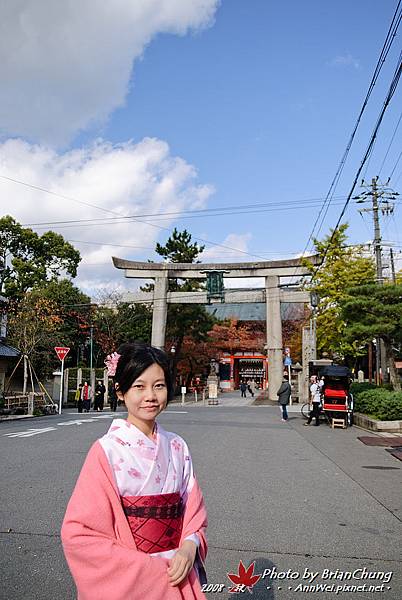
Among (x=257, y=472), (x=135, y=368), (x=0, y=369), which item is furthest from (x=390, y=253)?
(x=135, y=368)

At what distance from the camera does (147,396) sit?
8.13 feet

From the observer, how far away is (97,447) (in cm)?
231

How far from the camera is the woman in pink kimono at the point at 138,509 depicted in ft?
6.71

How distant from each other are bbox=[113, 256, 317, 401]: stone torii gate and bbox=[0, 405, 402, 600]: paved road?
62.5 ft

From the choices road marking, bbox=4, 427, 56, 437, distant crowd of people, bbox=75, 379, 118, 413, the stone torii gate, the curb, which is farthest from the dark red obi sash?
the stone torii gate

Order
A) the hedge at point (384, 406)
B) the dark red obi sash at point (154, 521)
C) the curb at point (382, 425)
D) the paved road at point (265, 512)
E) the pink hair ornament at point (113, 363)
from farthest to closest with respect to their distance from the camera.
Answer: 1. the hedge at point (384, 406)
2. the curb at point (382, 425)
3. the paved road at point (265, 512)
4. the pink hair ornament at point (113, 363)
5. the dark red obi sash at point (154, 521)

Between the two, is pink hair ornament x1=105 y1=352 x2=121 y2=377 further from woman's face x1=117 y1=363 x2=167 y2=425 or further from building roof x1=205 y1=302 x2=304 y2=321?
building roof x1=205 y1=302 x2=304 y2=321

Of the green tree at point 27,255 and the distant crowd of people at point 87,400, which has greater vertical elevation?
the green tree at point 27,255

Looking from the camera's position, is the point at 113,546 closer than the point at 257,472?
Yes

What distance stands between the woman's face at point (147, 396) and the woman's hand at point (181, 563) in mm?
562

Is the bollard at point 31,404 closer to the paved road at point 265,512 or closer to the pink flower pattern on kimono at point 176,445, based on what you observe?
the paved road at point 265,512

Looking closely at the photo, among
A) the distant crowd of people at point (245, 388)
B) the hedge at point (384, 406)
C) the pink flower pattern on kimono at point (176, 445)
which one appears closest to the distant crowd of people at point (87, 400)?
the hedge at point (384, 406)

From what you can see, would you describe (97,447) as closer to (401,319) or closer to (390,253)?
(401,319)

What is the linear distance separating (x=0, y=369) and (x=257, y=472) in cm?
2177
